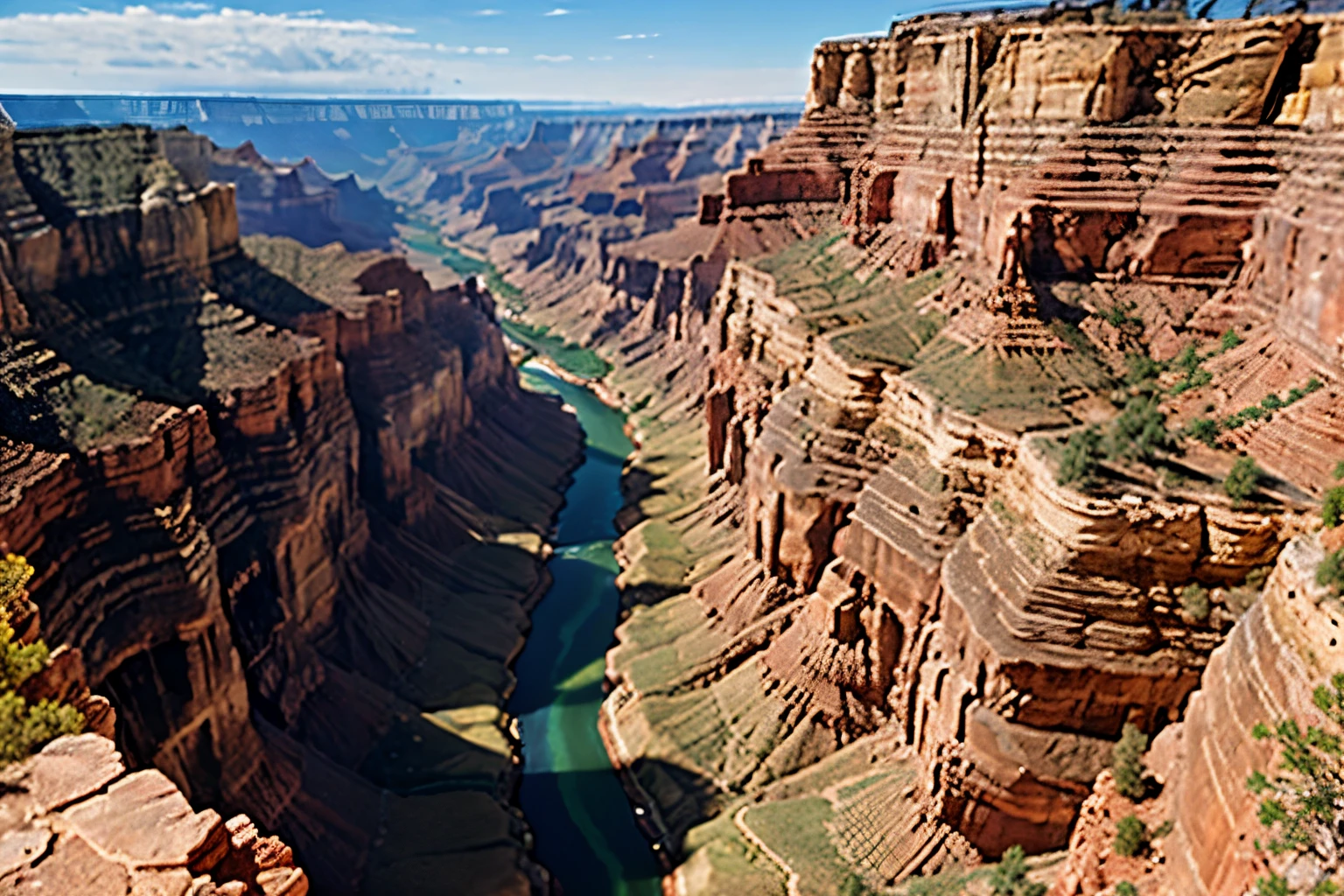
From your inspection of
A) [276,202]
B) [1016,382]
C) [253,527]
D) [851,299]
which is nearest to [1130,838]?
[1016,382]

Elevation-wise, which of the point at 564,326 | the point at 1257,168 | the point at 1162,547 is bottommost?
the point at 564,326

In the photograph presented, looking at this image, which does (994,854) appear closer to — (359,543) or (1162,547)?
(1162,547)

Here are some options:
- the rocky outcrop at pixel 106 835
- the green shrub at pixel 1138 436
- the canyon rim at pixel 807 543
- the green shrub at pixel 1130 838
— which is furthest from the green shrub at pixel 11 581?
the green shrub at pixel 1138 436

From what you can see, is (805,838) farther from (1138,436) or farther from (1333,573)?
(1333,573)

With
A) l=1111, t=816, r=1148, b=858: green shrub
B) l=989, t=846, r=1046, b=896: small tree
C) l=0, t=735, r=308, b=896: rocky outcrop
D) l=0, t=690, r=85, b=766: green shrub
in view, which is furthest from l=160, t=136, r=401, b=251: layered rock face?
l=1111, t=816, r=1148, b=858: green shrub

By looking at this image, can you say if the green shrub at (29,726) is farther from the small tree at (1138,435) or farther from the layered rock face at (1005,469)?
the small tree at (1138,435)

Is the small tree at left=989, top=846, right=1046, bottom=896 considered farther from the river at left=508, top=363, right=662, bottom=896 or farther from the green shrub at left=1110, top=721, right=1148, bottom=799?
the river at left=508, top=363, right=662, bottom=896

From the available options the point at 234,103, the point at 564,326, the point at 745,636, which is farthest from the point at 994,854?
the point at 234,103
